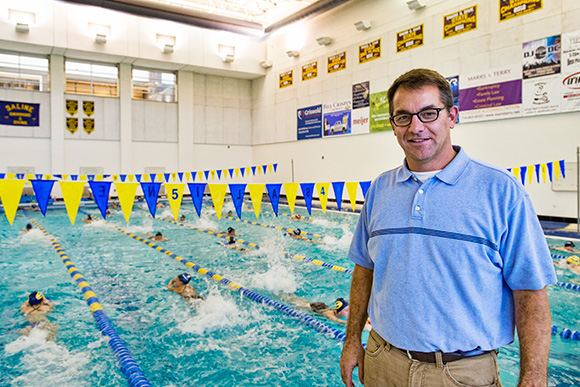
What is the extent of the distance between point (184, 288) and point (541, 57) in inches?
381

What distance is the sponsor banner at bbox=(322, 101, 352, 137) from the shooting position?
1434cm

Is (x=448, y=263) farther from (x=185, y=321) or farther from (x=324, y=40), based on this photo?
(x=324, y=40)

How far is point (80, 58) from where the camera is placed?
1597 centimetres

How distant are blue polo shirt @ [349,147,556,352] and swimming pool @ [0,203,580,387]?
2212 millimetres

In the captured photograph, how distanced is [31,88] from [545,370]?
18.7m

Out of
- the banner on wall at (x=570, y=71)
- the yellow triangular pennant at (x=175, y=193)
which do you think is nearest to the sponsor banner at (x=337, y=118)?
the banner on wall at (x=570, y=71)

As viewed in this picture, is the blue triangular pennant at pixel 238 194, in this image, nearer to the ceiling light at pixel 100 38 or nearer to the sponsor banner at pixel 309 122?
the sponsor banner at pixel 309 122

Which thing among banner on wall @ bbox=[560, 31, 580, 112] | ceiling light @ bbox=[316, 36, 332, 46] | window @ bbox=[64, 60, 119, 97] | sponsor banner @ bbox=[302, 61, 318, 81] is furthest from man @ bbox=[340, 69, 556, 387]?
window @ bbox=[64, 60, 119, 97]

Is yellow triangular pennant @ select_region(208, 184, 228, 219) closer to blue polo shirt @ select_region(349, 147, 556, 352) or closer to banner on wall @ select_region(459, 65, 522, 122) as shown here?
blue polo shirt @ select_region(349, 147, 556, 352)

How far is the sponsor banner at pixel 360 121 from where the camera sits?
44.7ft

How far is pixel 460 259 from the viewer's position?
3.65 feet

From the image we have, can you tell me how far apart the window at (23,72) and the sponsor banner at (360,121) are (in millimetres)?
12578

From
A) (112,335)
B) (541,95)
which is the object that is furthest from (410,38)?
(112,335)

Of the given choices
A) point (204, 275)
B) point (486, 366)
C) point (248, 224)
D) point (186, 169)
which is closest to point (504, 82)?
point (248, 224)
